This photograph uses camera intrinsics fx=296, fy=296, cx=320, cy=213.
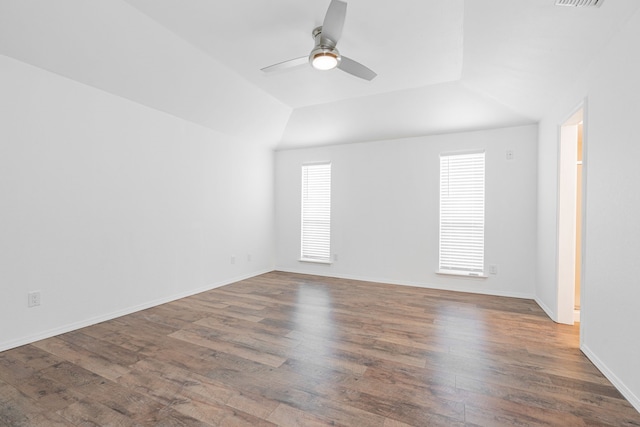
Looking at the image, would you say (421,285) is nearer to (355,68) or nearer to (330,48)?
(355,68)

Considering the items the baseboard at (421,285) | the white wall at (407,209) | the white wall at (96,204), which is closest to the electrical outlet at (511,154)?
the white wall at (407,209)

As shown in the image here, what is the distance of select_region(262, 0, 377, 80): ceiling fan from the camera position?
210cm

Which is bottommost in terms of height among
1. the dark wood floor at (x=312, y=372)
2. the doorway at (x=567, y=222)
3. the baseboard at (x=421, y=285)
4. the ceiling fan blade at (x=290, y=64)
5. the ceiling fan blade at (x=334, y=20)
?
the dark wood floor at (x=312, y=372)

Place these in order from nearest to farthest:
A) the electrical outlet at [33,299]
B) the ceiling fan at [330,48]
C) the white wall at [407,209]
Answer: the ceiling fan at [330,48] < the electrical outlet at [33,299] < the white wall at [407,209]

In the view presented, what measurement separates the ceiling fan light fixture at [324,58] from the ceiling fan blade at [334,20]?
10cm

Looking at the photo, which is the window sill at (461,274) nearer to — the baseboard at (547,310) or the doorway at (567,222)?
the baseboard at (547,310)

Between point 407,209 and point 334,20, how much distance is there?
329 centimetres

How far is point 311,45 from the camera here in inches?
114

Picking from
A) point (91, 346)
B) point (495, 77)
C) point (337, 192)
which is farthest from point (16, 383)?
point (495, 77)

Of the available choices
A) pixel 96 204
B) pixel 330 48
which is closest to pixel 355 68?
pixel 330 48

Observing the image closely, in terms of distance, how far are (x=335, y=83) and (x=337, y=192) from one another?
6.90 feet

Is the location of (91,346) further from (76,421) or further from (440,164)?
(440,164)

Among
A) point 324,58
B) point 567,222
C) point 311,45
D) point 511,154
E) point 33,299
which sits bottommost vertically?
point 33,299

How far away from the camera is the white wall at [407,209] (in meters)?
4.19
